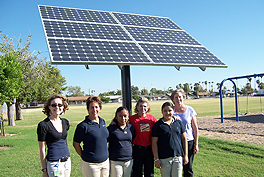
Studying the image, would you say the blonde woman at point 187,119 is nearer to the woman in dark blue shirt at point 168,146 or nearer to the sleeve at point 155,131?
the woman in dark blue shirt at point 168,146

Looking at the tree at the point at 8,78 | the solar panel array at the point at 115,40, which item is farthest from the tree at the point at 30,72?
the solar panel array at the point at 115,40

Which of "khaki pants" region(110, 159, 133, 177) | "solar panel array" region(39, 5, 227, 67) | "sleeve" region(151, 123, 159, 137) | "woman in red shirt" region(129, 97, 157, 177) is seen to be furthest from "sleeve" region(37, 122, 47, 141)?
"sleeve" region(151, 123, 159, 137)

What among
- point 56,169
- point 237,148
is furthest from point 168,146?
point 237,148

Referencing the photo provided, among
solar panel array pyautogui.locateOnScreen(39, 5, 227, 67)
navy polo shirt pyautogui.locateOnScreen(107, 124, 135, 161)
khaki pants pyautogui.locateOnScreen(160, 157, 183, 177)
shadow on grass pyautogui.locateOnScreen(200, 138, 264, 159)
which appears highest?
solar panel array pyautogui.locateOnScreen(39, 5, 227, 67)

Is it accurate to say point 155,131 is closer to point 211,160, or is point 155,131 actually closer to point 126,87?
point 126,87

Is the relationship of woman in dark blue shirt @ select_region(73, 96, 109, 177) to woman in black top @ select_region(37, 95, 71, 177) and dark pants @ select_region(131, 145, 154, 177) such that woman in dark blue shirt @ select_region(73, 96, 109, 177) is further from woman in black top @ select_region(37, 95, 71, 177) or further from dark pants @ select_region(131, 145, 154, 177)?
dark pants @ select_region(131, 145, 154, 177)

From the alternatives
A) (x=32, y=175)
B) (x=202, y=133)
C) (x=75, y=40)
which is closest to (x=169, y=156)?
(x=75, y=40)

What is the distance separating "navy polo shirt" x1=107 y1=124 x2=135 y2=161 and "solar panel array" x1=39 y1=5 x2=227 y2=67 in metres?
1.86

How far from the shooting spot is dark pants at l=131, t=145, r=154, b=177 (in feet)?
15.0

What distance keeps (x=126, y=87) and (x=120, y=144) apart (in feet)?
6.67

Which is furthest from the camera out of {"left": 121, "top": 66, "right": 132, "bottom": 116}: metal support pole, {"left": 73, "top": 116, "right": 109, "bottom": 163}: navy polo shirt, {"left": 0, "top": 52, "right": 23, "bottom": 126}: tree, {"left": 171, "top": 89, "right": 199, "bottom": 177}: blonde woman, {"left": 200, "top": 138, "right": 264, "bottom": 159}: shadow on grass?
{"left": 0, "top": 52, "right": 23, "bottom": 126}: tree

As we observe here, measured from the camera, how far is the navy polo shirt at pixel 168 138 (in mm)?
4328

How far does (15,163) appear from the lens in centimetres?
805

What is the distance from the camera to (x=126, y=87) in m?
6.01
